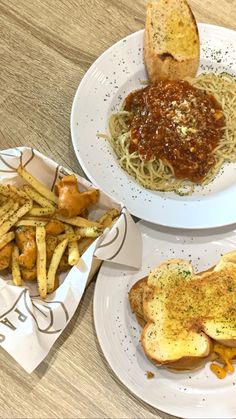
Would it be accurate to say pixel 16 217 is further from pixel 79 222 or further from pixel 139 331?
pixel 139 331

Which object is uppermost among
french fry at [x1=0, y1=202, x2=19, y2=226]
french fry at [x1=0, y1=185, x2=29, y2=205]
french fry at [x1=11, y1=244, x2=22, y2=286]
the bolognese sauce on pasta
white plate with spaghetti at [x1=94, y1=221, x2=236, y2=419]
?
french fry at [x1=0, y1=185, x2=29, y2=205]

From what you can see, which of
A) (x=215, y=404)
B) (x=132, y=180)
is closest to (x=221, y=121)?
(x=132, y=180)

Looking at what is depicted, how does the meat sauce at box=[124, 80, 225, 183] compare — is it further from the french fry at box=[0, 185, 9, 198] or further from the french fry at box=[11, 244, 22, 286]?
the french fry at box=[11, 244, 22, 286]

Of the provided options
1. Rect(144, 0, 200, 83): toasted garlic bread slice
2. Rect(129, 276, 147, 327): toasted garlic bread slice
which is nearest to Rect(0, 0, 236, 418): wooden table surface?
Rect(129, 276, 147, 327): toasted garlic bread slice

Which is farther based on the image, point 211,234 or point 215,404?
point 211,234

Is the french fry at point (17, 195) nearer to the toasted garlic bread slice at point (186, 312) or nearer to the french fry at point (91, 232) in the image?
the french fry at point (91, 232)

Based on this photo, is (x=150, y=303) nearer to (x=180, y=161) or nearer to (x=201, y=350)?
(x=201, y=350)
